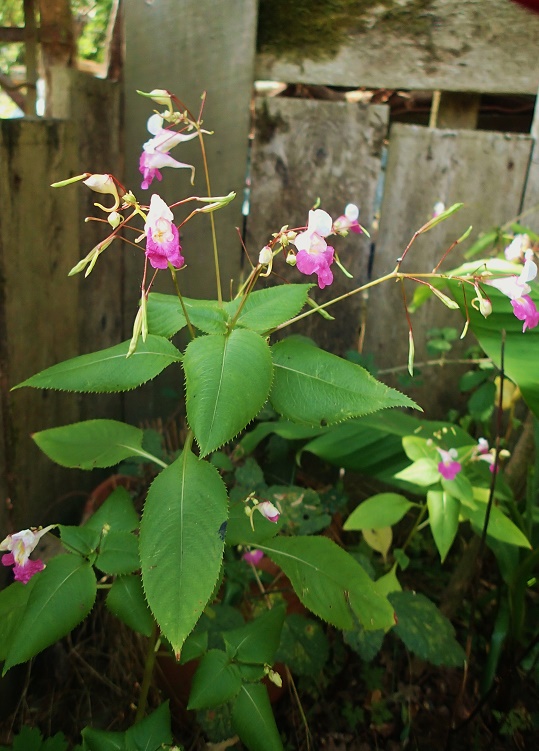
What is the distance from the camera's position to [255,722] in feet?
3.56

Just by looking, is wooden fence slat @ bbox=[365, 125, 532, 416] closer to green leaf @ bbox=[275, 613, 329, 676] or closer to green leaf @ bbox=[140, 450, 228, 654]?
green leaf @ bbox=[275, 613, 329, 676]

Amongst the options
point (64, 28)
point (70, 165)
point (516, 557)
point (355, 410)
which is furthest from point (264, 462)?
point (64, 28)

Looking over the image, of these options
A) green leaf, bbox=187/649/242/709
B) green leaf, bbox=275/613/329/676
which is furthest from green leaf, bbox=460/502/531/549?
green leaf, bbox=187/649/242/709

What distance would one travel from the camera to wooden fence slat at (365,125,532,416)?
6.49 feet

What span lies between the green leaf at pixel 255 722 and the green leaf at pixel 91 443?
45 centimetres

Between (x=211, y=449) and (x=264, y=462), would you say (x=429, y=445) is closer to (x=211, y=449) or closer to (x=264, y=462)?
(x=264, y=462)

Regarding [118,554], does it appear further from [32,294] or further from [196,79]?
[196,79]

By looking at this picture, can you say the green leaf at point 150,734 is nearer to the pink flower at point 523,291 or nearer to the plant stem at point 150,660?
the plant stem at point 150,660

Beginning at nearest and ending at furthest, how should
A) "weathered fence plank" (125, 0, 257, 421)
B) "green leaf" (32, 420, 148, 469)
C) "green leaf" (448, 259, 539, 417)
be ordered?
"green leaf" (32, 420, 148, 469)
"green leaf" (448, 259, 539, 417)
"weathered fence plank" (125, 0, 257, 421)

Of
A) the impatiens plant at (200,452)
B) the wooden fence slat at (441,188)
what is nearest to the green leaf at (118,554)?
the impatiens plant at (200,452)

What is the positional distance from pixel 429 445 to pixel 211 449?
91cm

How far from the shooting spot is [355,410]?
0.92 metres

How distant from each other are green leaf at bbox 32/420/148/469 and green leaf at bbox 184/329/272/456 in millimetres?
329

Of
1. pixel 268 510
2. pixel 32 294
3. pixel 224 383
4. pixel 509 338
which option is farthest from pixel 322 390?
pixel 32 294
